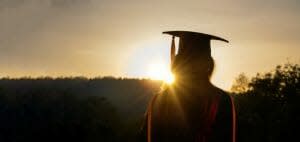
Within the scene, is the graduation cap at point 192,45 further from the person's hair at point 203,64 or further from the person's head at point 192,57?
the person's hair at point 203,64

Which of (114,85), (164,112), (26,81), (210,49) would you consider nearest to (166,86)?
(164,112)

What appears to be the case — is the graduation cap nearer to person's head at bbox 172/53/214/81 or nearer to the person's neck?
person's head at bbox 172/53/214/81

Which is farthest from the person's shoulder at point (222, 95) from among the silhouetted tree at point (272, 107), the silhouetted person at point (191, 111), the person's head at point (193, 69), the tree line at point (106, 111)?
the silhouetted tree at point (272, 107)

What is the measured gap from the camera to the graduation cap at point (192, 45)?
941 centimetres

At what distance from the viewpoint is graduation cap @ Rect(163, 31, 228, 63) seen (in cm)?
941

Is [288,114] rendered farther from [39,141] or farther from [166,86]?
[166,86]

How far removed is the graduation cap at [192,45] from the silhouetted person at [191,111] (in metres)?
0.23

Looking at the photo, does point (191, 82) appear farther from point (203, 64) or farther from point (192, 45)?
point (192, 45)

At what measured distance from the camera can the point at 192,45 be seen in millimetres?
9500

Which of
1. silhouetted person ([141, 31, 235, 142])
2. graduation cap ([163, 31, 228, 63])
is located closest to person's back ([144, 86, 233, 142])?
silhouetted person ([141, 31, 235, 142])

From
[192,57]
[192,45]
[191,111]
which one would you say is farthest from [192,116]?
[192,45]

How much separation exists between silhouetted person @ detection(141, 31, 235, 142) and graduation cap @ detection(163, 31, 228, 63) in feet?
0.74

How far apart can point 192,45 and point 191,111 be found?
102cm

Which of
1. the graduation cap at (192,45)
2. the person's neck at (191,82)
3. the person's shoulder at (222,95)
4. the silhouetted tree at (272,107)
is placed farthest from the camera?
the silhouetted tree at (272,107)
